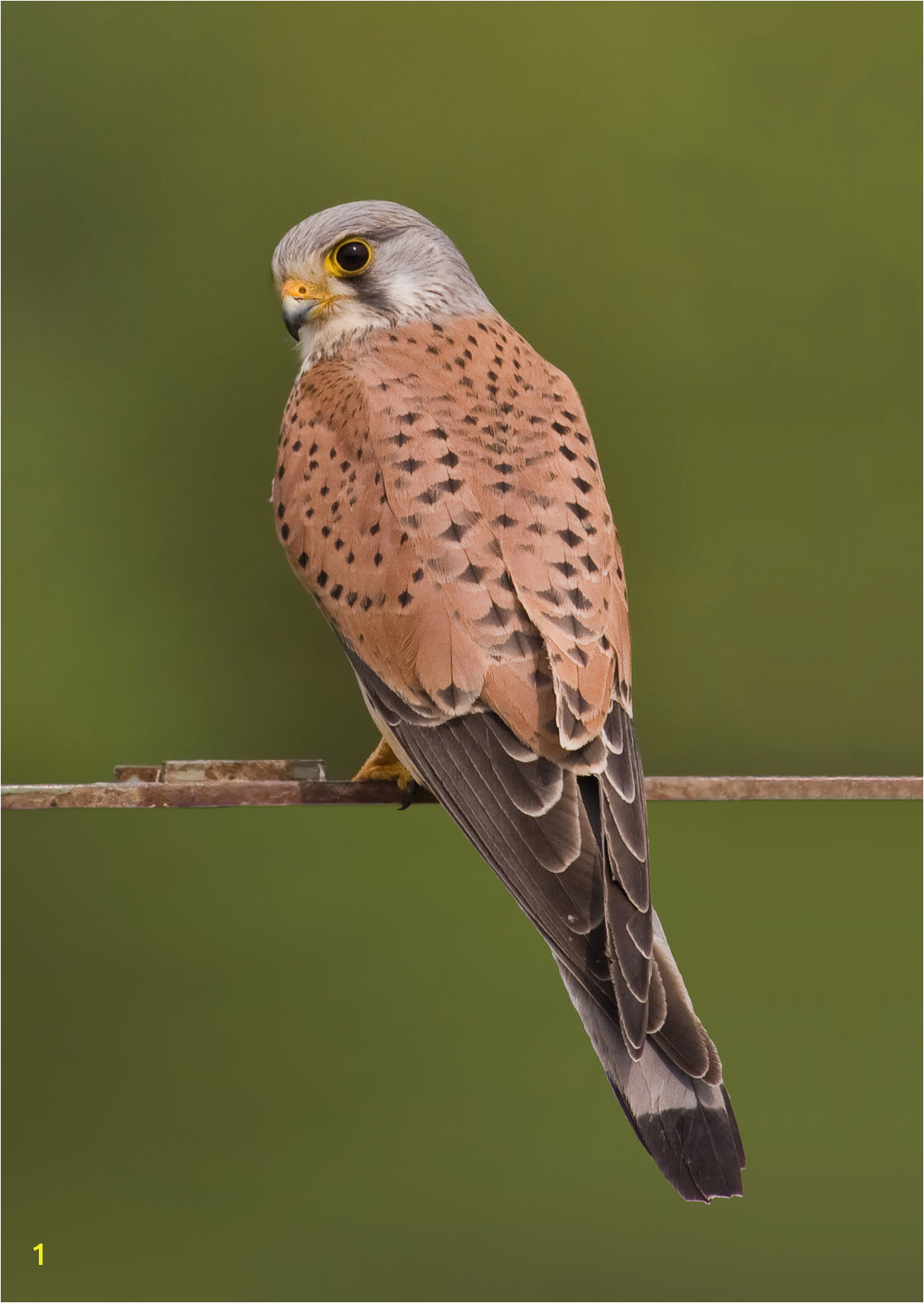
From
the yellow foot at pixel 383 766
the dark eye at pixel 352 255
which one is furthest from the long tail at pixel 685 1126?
the dark eye at pixel 352 255

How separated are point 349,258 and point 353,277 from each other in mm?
41

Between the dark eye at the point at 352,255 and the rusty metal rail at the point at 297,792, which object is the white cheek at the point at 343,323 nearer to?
the dark eye at the point at 352,255

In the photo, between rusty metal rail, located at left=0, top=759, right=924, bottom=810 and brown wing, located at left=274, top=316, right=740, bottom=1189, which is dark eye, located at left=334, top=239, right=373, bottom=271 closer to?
brown wing, located at left=274, top=316, right=740, bottom=1189

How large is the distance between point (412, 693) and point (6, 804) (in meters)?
0.61

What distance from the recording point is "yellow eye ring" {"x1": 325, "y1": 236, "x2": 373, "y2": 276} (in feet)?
8.57

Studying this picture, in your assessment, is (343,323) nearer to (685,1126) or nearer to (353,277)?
(353,277)

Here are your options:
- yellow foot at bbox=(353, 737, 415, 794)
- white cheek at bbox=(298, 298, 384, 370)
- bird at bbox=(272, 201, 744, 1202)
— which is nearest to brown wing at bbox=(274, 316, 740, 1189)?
bird at bbox=(272, 201, 744, 1202)

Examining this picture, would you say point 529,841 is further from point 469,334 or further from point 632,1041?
point 469,334

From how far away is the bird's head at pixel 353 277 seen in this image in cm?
261

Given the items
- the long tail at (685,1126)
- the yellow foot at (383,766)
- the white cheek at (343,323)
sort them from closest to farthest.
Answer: the long tail at (685,1126) < the yellow foot at (383,766) < the white cheek at (343,323)

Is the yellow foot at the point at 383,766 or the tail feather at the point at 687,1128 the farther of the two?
the yellow foot at the point at 383,766

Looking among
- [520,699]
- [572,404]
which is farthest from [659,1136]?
[572,404]

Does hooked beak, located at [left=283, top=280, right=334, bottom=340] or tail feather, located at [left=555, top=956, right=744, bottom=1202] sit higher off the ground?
hooked beak, located at [left=283, top=280, right=334, bottom=340]

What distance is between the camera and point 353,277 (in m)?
2.62
